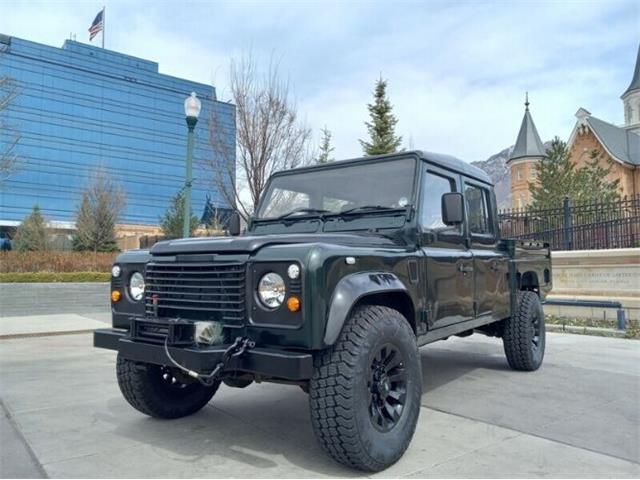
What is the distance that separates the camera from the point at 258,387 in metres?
5.12

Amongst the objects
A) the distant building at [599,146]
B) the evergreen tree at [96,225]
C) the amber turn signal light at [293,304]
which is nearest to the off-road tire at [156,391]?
the amber turn signal light at [293,304]

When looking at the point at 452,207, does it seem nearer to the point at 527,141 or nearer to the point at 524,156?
the point at 524,156

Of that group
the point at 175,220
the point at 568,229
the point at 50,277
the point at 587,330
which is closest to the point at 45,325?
the point at 50,277

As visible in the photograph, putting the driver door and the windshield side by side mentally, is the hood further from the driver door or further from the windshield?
the windshield

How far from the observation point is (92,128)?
64625mm

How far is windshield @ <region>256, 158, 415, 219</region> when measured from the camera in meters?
3.95

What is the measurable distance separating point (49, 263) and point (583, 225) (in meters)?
14.8

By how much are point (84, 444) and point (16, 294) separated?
412 inches

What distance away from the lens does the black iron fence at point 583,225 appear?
1043cm

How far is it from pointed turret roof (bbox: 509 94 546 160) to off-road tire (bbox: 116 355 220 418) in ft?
184

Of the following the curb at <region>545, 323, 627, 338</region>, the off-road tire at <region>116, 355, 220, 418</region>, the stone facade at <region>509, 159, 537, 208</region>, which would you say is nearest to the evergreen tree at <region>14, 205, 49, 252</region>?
the curb at <region>545, 323, 627, 338</region>

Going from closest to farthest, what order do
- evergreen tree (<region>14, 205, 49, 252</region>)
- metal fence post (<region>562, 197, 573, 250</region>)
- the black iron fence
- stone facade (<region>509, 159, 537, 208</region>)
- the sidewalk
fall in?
1. the sidewalk
2. the black iron fence
3. metal fence post (<region>562, 197, 573, 250</region>)
4. evergreen tree (<region>14, 205, 49, 252</region>)
5. stone facade (<region>509, 159, 537, 208</region>)

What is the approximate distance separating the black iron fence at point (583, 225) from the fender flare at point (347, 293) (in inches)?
306

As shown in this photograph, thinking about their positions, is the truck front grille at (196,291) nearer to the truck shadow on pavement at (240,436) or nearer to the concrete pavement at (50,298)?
the truck shadow on pavement at (240,436)
